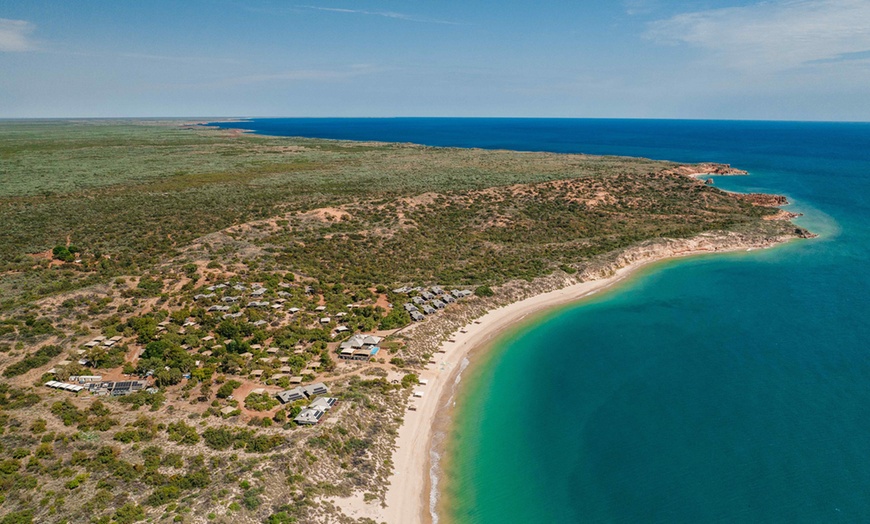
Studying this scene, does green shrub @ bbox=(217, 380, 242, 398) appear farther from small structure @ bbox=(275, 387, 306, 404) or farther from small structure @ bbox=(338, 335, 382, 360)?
small structure @ bbox=(338, 335, 382, 360)

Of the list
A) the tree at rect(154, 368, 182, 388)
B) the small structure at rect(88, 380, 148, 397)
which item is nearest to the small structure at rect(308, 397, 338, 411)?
the tree at rect(154, 368, 182, 388)

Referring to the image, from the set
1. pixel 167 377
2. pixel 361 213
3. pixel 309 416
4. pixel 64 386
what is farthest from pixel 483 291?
pixel 64 386

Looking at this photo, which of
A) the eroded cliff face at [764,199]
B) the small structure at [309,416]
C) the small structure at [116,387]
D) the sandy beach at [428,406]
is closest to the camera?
the sandy beach at [428,406]

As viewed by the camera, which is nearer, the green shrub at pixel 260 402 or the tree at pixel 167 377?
the green shrub at pixel 260 402

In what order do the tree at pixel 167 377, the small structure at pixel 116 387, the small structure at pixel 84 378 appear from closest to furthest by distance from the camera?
the small structure at pixel 116 387
the small structure at pixel 84 378
the tree at pixel 167 377

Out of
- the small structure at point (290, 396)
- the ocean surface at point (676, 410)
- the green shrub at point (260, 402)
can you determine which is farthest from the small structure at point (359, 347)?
the ocean surface at point (676, 410)

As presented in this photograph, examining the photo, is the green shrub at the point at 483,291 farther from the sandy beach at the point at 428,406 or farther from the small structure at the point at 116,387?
the small structure at the point at 116,387

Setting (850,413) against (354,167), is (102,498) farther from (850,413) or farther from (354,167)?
(354,167)

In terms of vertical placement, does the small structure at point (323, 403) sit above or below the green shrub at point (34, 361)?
below
